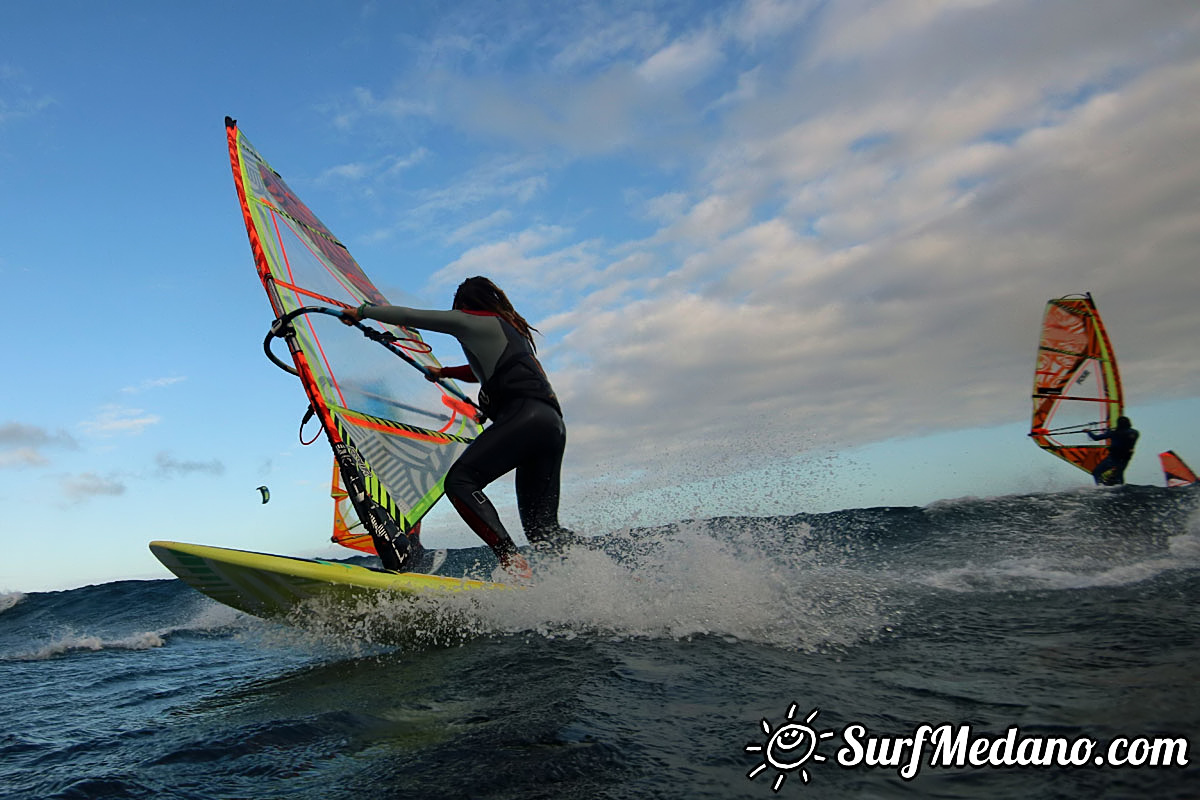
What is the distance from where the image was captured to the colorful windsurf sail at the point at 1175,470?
692 inches

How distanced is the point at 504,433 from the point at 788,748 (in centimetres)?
258

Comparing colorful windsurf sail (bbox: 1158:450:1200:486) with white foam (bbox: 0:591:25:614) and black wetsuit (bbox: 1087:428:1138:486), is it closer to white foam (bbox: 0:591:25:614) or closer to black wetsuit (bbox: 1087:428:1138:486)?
black wetsuit (bbox: 1087:428:1138:486)

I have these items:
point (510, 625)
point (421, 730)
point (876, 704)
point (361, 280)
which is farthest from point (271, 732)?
point (361, 280)

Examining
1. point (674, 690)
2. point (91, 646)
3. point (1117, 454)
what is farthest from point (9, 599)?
point (1117, 454)

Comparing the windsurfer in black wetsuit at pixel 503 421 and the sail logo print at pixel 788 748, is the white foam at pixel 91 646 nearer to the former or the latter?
the windsurfer in black wetsuit at pixel 503 421

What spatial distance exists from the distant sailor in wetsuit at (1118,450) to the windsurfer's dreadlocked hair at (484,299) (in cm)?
1939

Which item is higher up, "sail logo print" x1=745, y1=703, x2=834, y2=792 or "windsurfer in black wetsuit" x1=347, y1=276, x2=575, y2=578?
"windsurfer in black wetsuit" x1=347, y1=276, x2=575, y2=578

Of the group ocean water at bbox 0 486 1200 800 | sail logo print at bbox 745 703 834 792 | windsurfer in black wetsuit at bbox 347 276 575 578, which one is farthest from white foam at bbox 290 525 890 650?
sail logo print at bbox 745 703 834 792

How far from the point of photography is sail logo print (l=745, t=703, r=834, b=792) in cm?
167

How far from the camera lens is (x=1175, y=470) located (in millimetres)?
17922

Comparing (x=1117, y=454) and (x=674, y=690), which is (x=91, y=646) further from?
(x=1117, y=454)

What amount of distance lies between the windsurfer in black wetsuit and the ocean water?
1.17 feet

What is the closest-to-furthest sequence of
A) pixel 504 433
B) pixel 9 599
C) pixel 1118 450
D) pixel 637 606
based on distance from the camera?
pixel 637 606 → pixel 504 433 → pixel 9 599 → pixel 1118 450

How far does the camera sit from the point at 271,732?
2385mm
